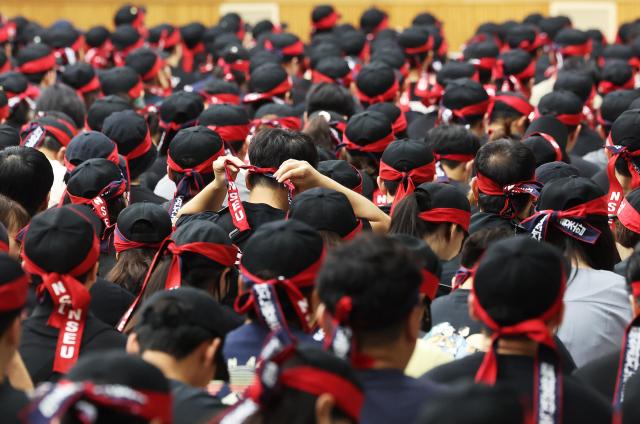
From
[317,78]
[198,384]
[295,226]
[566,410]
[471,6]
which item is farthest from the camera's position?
[471,6]

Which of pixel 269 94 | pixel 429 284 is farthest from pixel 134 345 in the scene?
pixel 269 94

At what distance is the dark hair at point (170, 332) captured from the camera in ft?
11.5

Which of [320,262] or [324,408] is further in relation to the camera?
[320,262]

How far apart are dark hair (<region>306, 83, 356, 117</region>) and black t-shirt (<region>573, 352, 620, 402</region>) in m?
4.94

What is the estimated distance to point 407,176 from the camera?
622 cm

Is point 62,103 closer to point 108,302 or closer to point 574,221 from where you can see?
point 108,302

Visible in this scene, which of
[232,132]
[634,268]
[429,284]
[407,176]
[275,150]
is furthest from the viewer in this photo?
[232,132]

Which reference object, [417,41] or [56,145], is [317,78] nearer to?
[417,41]

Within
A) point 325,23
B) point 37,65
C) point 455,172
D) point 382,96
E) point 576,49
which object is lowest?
point 325,23

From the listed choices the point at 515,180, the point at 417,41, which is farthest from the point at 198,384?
the point at 417,41

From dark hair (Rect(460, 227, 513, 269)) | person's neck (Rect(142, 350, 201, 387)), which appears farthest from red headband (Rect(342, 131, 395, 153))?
person's neck (Rect(142, 350, 201, 387))

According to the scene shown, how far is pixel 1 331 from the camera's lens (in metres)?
3.44

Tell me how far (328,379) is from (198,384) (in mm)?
709

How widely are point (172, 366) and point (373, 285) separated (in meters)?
0.66
